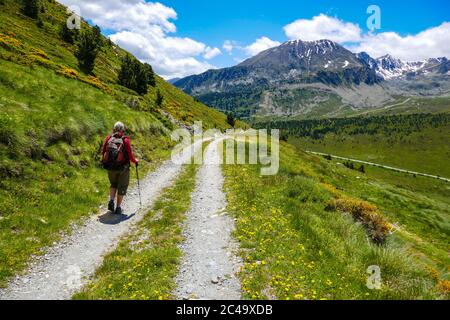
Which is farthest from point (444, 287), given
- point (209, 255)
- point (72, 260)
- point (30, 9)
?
point (30, 9)

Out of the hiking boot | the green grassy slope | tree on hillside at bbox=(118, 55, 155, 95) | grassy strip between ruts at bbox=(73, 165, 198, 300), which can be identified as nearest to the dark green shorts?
the hiking boot

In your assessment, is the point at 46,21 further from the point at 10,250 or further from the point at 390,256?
the point at 390,256

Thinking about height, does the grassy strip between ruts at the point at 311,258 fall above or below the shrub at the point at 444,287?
above

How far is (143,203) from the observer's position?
17094 millimetres

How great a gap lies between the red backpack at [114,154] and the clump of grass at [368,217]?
10.3 m

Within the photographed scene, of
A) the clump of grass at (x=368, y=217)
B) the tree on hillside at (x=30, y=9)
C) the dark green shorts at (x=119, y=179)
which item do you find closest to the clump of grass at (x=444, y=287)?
the clump of grass at (x=368, y=217)

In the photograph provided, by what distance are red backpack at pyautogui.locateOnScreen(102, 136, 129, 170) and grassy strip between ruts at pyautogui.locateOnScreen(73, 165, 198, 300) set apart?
107 inches

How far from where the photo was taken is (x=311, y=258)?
33.1ft

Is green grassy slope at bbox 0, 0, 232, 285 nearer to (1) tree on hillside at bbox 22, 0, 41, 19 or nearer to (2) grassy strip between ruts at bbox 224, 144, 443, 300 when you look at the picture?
(2) grassy strip between ruts at bbox 224, 144, 443, 300

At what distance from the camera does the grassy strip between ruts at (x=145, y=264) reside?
27.5 ft

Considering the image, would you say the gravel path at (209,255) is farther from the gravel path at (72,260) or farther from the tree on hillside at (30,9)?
the tree on hillside at (30,9)

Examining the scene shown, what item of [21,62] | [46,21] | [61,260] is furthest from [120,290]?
[46,21]

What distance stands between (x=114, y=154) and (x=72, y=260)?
485cm

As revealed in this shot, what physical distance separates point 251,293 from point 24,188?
10937 mm
